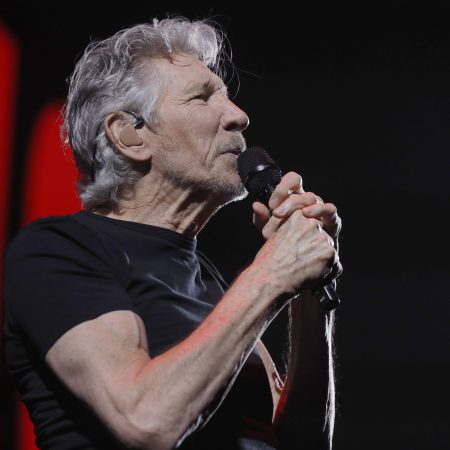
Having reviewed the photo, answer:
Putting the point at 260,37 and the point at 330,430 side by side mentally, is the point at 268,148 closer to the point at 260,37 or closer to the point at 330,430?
the point at 260,37

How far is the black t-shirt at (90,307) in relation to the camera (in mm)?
1109

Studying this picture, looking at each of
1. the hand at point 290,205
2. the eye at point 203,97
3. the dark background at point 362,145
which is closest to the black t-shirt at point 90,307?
the hand at point 290,205

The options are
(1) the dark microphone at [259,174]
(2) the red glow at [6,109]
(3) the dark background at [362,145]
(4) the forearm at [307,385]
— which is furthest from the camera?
(3) the dark background at [362,145]

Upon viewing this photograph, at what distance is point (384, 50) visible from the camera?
237 cm

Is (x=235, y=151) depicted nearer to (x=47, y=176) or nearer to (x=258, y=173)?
(x=258, y=173)

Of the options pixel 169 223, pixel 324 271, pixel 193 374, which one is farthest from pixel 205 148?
pixel 193 374

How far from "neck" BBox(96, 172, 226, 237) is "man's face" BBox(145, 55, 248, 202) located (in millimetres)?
21

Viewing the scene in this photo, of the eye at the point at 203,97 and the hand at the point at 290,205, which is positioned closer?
the hand at the point at 290,205

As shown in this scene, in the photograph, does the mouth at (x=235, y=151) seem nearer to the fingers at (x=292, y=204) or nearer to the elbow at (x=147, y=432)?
the fingers at (x=292, y=204)

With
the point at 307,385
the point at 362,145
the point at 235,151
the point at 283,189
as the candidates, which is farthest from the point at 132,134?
the point at 362,145

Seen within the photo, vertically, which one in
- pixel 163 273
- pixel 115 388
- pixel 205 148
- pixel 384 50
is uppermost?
pixel 384 50

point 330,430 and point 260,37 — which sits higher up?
point 260,37

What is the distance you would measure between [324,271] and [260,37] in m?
1.46

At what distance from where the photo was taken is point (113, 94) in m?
1.55
